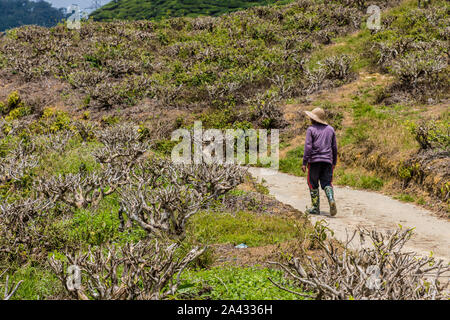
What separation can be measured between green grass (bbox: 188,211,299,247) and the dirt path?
816 millimetres

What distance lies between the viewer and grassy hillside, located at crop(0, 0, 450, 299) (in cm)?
461

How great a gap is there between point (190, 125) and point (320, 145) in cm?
832

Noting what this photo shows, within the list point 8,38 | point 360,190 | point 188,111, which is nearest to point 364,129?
point 360,190

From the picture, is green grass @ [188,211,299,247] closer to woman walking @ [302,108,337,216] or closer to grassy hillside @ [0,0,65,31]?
woman walking @ [302,108,337,216]

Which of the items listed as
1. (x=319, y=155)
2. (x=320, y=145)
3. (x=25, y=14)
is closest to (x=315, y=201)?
(x=319, y=155)

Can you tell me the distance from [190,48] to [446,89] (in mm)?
13156

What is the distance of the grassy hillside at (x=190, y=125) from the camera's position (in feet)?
15.1

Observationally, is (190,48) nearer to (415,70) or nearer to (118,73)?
(118,73)

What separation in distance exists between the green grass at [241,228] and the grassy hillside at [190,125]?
0.11 ft

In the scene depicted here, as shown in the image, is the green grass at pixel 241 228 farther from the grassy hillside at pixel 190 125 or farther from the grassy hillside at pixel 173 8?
the grassy hillside at pixel 173 8

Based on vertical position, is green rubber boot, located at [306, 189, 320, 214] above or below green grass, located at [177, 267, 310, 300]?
below

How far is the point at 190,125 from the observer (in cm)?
1460

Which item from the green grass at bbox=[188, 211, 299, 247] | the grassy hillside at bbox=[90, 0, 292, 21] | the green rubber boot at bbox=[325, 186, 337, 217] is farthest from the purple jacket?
the grassy hillside at bbox=[90, 0, 292, 21]

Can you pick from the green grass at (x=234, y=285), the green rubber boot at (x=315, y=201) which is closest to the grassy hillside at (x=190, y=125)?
the green grass at (x=234, y=285)
